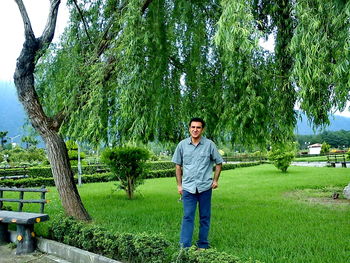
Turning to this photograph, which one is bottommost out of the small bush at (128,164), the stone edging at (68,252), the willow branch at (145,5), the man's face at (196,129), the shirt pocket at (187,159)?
the stone edging at (68,252)

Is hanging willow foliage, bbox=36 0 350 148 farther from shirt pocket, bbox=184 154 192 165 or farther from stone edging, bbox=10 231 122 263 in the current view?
stone edging, bbox=10 231 122 263

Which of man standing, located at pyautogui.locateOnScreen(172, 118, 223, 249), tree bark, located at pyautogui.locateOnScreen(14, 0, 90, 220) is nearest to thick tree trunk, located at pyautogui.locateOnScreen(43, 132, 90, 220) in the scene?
tree bark, located at pyautogui.locateOnScreen(14, 0, 90, 220)

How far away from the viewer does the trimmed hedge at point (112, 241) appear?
164 inches

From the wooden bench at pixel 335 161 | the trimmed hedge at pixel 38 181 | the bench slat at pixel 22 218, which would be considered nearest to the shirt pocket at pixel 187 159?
the bench slat at pixel 22 218

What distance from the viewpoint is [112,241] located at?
4656 mm

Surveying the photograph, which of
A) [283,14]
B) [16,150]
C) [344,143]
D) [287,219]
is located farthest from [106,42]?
[344,143]

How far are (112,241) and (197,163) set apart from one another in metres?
1.51

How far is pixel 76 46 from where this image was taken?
675 centimetres

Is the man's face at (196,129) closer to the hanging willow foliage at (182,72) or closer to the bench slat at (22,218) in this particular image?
the hanging willow foliage at (182,72)

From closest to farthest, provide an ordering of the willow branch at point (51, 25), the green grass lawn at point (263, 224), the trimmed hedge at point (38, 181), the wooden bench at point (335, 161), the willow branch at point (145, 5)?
the green grass lawn at point (263, 224)
the willow branch at point (145, 5)
the willow branch at point (51, 25)
the trimmed hedge at point (38, 181)
the wooden bench at point (335, 161)

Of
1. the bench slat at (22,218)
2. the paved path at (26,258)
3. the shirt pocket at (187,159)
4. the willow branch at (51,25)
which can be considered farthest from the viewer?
the willow branch at (51,25)

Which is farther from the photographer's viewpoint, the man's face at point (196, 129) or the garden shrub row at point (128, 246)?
the man's face at point (196, 129)

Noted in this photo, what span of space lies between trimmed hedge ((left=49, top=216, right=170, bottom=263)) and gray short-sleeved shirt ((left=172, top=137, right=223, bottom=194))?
747mm

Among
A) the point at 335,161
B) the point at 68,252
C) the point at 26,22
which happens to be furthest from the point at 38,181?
the point at 335,161
